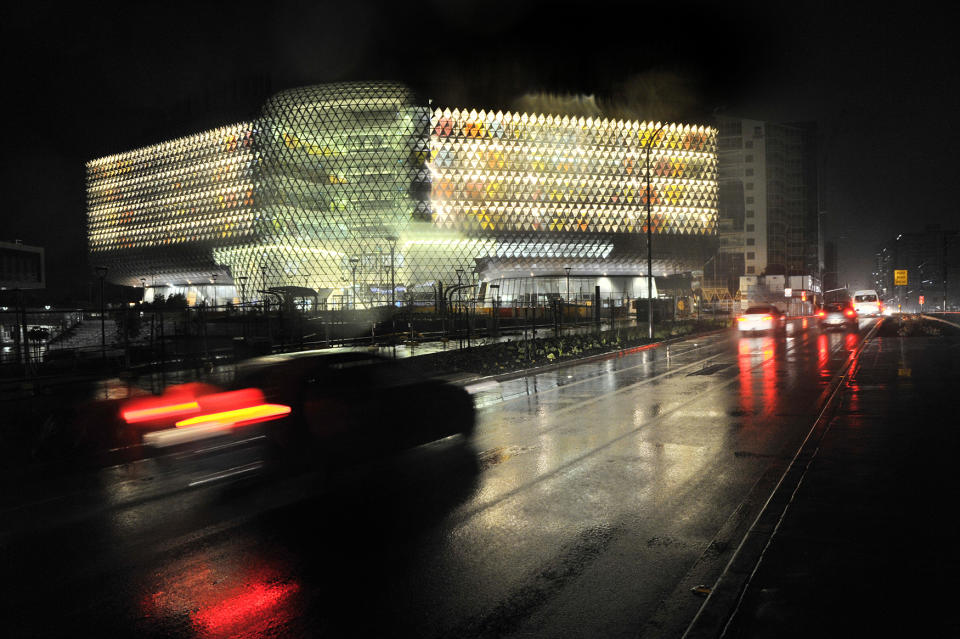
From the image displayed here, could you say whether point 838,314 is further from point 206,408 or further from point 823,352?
point 206,408

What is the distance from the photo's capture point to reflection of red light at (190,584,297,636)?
13.6 feet

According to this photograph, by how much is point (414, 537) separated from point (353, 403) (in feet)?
11.7

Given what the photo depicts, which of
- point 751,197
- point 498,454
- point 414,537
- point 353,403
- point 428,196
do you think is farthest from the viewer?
point 751,197

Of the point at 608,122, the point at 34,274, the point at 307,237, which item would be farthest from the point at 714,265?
the point at 34,274

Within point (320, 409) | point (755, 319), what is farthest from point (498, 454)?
point (755, 319)

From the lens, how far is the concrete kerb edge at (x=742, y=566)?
3887 millimetres

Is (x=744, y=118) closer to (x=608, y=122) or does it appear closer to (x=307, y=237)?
(x=608, y=122)

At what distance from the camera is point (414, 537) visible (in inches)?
226

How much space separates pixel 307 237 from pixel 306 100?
1658 cm

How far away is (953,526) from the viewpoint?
5.46 metres

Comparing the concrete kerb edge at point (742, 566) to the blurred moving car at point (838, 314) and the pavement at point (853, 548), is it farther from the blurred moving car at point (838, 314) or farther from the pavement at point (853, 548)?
the blurred moving car at point (838, 314)

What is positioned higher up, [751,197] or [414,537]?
[751,197]

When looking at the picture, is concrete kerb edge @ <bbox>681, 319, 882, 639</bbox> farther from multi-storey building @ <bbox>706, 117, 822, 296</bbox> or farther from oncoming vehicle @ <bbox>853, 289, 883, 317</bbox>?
multi-storey building @ <bbox>706, 117, 822, 296</bbox>

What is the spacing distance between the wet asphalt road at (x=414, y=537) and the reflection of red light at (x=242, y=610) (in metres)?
0.02
